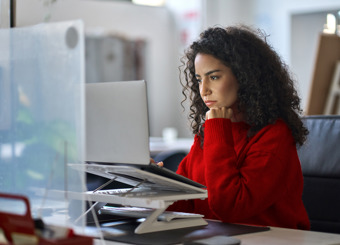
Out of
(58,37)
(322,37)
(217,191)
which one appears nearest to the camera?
(58,37)

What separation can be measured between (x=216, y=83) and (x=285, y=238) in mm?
540

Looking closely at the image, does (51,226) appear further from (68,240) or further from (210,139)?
(210,139)

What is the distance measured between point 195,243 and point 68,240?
0.33 meters

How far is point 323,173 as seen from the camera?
1.86 meters

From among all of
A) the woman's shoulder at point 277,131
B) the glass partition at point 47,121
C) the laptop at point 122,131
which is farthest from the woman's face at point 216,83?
the glass partition at point 47,121

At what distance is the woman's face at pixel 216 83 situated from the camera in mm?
1642

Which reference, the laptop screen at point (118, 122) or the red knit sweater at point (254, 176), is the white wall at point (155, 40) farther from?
the laptop screen at point (118, 122)

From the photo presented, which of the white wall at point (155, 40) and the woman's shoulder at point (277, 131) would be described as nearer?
the woman's shoulder at point (277, 131)

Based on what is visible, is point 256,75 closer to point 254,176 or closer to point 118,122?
point 254,176

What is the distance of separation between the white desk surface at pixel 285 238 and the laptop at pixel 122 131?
0.60ft

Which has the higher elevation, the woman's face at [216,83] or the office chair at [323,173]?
the woman's face at [216,83]

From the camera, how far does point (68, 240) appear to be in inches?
35.9

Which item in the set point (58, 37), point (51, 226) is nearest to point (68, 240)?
point (51, 226)

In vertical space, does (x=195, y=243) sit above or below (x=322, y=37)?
below
